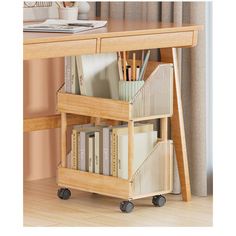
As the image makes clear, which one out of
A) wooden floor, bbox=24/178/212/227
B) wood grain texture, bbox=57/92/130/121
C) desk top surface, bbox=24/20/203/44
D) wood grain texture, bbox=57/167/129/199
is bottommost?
wooden floor, bbox=24/178/212/227

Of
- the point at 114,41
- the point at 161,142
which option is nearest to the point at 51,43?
the point at 114,41

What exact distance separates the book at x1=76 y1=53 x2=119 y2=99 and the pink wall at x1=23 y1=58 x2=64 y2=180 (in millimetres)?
486

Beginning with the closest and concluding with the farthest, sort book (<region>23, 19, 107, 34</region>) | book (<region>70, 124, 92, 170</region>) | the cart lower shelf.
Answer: book (<region>23, 19, 107, 34</region>) → the cart lower shelf → book (<region>70, 124, 92, 170</region>)

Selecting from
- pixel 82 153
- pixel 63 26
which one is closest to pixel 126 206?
pixel 82 153

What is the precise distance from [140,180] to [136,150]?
4.3 inches

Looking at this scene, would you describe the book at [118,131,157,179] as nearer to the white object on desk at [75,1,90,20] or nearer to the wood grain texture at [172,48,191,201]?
the wood grain texture at [172,48,191,201]

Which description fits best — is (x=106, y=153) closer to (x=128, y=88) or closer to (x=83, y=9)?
(x=128, y=88)

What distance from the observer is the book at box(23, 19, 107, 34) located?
243cm

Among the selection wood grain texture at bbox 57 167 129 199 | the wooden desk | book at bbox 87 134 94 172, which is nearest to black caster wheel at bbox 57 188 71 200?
wood grain texture at bbox 57 167 129 199

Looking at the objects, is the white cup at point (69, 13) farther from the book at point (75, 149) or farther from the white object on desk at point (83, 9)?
the book at point (75, 149)

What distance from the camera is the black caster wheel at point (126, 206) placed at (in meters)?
2.70
